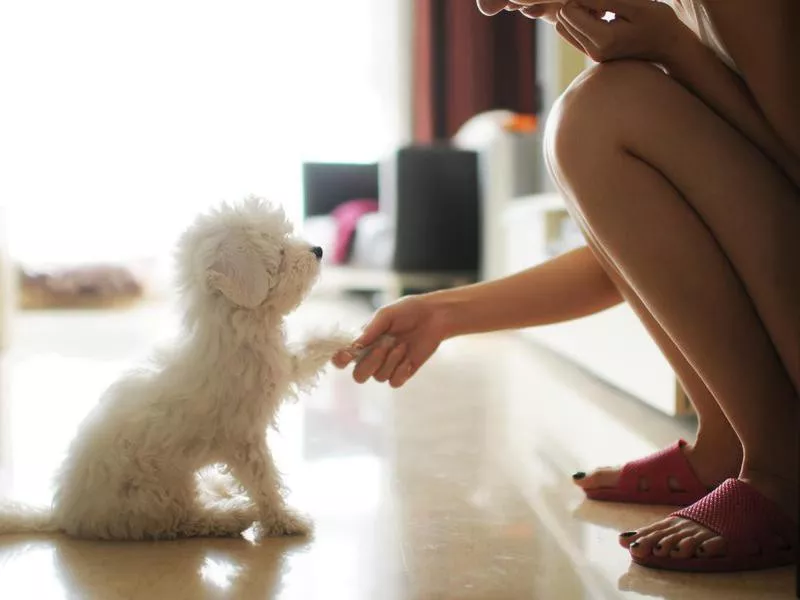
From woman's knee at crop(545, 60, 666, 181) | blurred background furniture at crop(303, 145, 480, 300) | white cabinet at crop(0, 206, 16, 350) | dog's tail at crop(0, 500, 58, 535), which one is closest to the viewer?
woman's knee at crop(545, 60, 666, 181)

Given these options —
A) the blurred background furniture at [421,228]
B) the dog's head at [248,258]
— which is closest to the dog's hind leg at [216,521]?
the dog's head at [248,258]

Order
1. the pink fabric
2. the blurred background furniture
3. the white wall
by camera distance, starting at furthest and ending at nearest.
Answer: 1. the white wall
2. the pink fabric
3. the blurred background furniture

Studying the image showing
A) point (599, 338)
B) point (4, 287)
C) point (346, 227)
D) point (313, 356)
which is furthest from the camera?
point (346, 227)

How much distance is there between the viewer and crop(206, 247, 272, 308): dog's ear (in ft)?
3.76

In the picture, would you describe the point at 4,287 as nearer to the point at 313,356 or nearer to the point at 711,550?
the point at 313,356

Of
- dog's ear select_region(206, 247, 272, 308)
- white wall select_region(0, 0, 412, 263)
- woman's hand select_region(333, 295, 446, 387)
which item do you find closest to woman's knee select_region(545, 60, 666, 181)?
woman's hand select_region(333, 295, 446, 387)

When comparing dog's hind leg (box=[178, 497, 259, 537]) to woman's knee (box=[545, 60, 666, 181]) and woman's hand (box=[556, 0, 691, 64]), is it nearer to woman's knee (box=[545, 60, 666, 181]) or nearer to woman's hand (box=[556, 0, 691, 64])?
woman's knee (box=[545, 60, 666, 181])

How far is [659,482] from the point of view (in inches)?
52.7

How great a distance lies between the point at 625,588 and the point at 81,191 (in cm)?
582

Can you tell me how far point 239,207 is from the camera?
A: 1.20m

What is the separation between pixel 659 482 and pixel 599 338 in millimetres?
1180

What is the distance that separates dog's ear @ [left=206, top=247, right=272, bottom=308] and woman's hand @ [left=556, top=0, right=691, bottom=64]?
0.51 meters

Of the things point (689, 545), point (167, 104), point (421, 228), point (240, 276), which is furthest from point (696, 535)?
point (167, 104)

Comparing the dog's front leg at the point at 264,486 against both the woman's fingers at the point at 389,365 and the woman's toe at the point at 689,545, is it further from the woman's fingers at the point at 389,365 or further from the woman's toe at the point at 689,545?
the woman's toe at the point at 689,545
